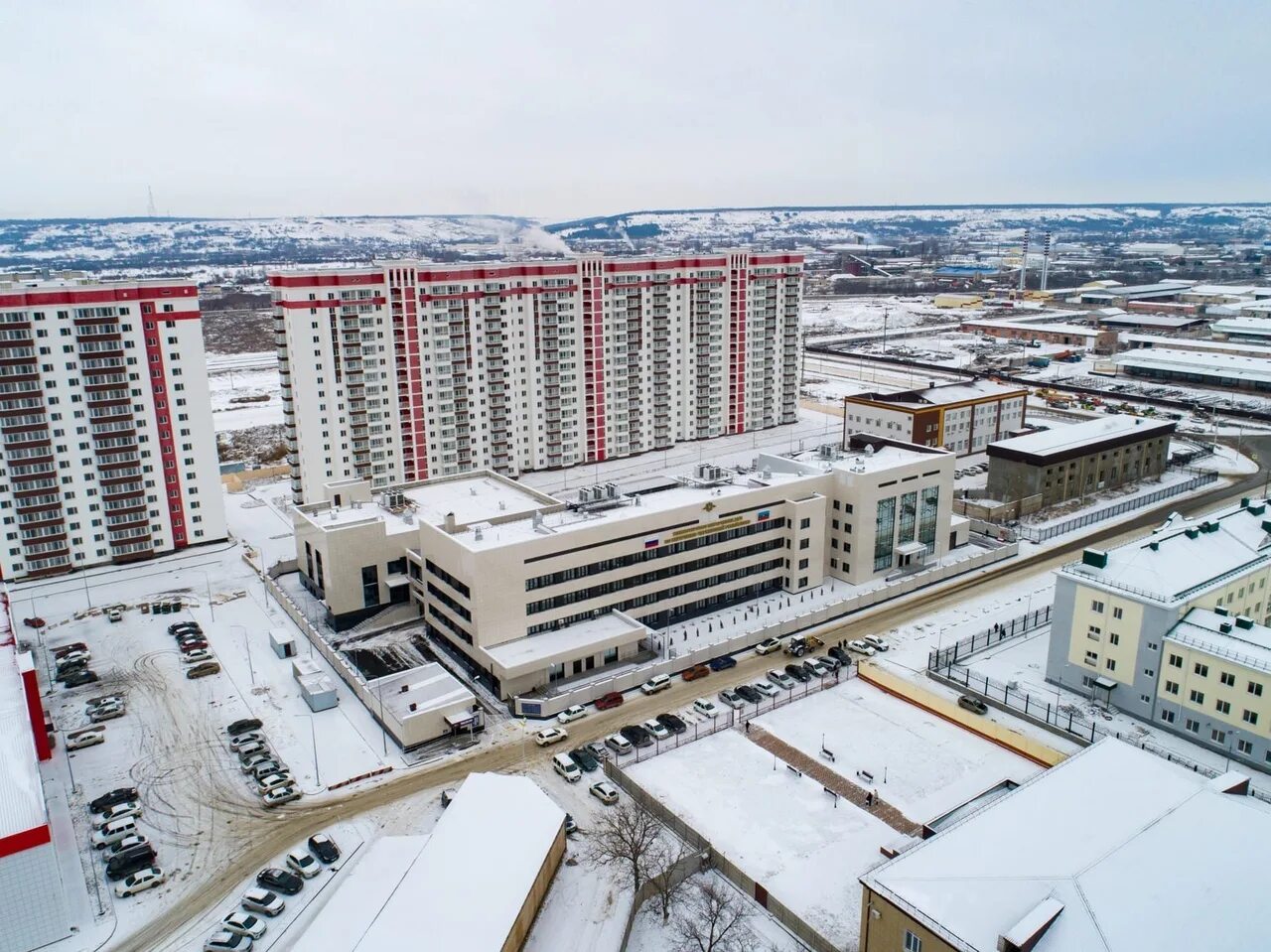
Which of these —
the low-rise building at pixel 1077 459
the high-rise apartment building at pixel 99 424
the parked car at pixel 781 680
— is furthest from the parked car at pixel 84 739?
the low-rise building at pixel 1077 459

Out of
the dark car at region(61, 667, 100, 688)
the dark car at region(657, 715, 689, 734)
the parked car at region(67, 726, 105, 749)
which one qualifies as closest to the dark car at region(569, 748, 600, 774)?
Answer: the dark car at region(657, 715, 689, 734)

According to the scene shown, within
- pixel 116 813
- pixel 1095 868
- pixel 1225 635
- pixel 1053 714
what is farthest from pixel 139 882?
pixel 1225 635

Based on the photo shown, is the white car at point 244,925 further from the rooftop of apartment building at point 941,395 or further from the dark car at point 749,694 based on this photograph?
the rooftop of apartment building at point 941,395

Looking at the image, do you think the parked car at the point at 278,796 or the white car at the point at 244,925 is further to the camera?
the parked car at the point at 278,796

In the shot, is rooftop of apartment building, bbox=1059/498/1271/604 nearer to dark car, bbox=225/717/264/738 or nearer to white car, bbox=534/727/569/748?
white car, bbox=534/727/569/748

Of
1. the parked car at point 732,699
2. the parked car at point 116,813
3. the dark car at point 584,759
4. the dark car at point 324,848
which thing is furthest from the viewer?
the parked car at point 732,699

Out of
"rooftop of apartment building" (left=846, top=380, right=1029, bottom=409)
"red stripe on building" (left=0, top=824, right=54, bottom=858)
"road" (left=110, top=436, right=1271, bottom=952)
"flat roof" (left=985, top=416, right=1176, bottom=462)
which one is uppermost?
"rooftop of apartment building" (left=846, top=380, right=1029, bottom=409)

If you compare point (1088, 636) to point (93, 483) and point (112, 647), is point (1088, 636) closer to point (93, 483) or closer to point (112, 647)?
point (112, 647)
